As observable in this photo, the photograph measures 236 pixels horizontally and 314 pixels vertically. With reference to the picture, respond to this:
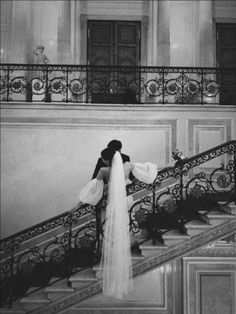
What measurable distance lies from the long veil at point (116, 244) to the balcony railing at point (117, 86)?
3647 millimetres

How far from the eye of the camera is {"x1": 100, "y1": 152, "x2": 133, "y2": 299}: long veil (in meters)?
5.63

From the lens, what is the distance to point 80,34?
1292cm

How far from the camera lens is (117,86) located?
38.1ft

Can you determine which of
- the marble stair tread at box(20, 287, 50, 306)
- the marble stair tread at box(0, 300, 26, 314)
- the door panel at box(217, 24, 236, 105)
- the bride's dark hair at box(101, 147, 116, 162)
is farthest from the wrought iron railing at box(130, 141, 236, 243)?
the door panel at box(217, 24, 236, 105)

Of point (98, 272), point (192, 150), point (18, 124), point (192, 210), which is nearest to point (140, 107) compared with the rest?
point (192, 150)

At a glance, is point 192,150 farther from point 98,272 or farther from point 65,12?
point 65,12

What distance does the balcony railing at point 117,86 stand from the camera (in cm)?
932

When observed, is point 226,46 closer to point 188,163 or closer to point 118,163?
point 188,163

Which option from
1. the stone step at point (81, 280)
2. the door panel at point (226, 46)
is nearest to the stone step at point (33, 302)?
the stone step at point (81, 280)

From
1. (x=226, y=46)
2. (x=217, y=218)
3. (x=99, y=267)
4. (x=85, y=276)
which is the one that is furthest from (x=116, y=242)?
(x=226, y=46)

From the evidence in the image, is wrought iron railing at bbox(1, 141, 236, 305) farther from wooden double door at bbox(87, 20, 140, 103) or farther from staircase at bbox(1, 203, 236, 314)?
wooden double door at bbox(87, 20, 140, 103)

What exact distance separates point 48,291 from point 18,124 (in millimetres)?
3958

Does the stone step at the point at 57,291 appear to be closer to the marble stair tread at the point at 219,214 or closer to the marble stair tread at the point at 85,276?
the marble stair tread at the point at 85,276

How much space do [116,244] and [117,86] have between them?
6683 millimetres
